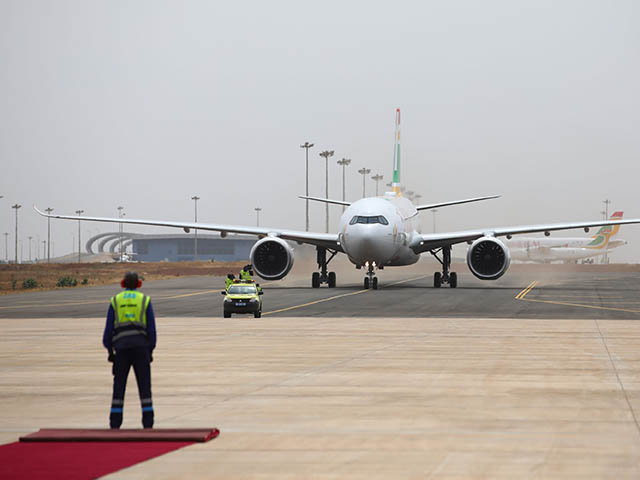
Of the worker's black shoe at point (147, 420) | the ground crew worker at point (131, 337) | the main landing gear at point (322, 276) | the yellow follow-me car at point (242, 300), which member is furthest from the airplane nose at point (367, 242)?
the worker's black shoe at point (147, 420)

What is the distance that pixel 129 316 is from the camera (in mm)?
9938

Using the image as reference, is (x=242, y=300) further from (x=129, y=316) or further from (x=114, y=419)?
(x=114, y=419)

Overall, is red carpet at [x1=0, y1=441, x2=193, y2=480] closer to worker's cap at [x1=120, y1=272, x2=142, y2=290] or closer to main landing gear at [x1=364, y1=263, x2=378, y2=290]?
worker's cap at [x1=120, y1=272, x2=142, y2=290]

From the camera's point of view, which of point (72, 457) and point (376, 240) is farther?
point (376, 240)

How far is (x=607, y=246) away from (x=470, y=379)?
397 ft

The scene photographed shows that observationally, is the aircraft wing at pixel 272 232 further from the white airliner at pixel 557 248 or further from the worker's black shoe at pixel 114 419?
the white airliner at pixel 557 248

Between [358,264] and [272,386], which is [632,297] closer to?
[358,264]

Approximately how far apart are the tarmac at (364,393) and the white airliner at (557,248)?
106541 mm

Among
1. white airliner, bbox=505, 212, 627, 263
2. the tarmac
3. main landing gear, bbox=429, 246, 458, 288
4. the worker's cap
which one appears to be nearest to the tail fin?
white airliner, bbox=505, 212, 627, 263

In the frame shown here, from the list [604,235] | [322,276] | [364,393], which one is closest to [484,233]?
[322,276]

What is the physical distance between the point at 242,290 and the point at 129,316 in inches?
724

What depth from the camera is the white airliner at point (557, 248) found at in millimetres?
129000

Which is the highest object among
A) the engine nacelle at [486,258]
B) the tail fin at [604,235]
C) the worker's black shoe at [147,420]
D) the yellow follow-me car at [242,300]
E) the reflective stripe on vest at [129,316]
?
the tail fin at [604,235]

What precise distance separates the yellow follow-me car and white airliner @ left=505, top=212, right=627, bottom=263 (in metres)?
106
